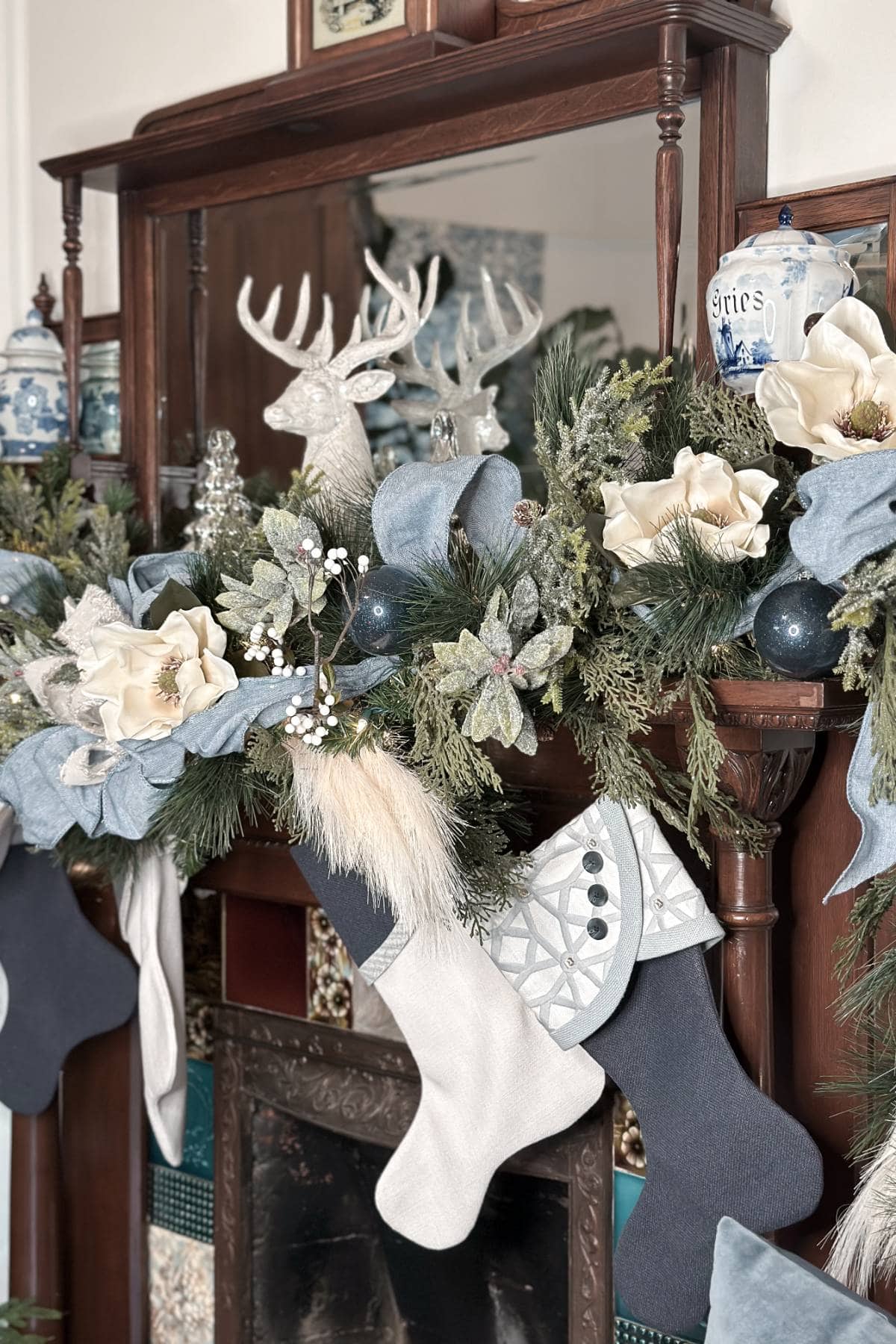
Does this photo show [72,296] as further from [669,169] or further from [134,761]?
[669,169]

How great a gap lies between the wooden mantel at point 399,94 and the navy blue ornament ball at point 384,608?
1.61ft

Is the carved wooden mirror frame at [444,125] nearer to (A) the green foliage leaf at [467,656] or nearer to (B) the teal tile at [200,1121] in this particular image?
(A) the green foliage leaf at [467,656]

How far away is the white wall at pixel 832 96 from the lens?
1172 millimetres

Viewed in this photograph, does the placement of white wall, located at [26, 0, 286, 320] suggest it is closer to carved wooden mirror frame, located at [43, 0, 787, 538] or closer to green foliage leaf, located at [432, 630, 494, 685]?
carved wooden mirror frame, located at [43, 0, 787, 538]

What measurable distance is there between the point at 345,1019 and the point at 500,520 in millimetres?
690

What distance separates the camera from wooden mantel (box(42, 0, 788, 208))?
116cm

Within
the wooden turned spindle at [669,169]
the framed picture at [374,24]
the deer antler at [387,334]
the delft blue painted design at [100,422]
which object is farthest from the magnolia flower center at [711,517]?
the delft blue painted design at [100,422]

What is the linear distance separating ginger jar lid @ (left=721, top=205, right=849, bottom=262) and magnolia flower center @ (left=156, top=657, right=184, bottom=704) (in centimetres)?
55

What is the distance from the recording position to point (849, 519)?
88cm

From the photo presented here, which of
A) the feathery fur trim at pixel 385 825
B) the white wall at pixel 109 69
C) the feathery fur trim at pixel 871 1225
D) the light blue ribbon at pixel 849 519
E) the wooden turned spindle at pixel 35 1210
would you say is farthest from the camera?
the wooden turned spindle at pixel 35 1210

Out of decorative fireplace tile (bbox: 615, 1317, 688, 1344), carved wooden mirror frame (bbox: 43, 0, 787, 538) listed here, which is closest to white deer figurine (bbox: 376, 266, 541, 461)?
carved wooden mirror frame (bbox: 43, 0, 787, 538)

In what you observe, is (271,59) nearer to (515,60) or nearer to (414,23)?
(414,23)

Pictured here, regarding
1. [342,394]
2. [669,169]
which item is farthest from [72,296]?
[669,169]

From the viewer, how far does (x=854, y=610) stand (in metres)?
0.87
